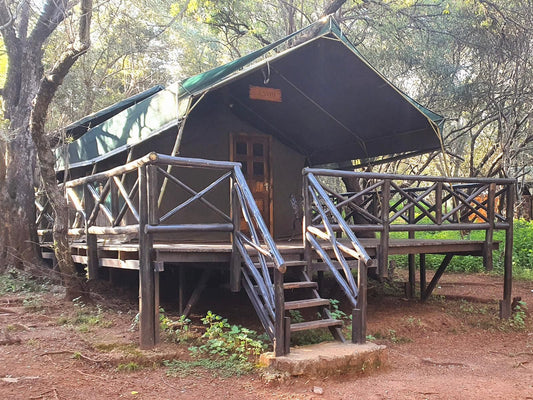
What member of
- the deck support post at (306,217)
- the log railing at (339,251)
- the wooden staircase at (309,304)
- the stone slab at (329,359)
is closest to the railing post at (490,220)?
the log railing at (339,251)

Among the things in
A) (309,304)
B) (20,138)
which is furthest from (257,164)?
(20,138)

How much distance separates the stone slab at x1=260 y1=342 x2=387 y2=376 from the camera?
4.34m

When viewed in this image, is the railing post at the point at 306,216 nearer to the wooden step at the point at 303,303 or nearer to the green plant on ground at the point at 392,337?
the wooden step at the point at 303,303

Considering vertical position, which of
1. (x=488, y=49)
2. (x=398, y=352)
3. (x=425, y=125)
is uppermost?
(x=488, y=49)

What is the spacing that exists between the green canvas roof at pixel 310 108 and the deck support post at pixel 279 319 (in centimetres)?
300

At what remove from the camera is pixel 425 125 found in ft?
26.3

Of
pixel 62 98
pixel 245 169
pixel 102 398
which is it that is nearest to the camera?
pixel 102 398

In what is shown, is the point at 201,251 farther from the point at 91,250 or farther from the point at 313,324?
the point at 91,250

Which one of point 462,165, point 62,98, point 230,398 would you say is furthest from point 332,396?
point 462,165

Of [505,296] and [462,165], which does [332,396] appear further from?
[462,165]

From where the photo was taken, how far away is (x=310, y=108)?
8.81 m

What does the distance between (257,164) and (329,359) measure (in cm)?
532

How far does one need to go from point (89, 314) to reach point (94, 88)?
10.6 meters

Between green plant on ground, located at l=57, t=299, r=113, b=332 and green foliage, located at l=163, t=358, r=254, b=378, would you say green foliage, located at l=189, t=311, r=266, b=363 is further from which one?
green plant on ground, located at l=57, t=299, r=113, b=332
